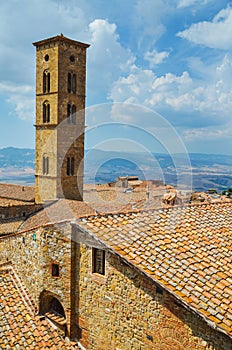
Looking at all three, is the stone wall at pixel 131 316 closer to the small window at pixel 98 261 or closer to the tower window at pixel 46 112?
the small window at pixel 98 261

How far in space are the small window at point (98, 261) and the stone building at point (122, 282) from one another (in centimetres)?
2

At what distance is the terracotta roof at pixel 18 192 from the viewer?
33656 mm

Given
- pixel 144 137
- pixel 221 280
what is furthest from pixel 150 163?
pixel 221 280

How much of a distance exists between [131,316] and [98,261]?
146cm

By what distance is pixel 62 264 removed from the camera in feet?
28.2

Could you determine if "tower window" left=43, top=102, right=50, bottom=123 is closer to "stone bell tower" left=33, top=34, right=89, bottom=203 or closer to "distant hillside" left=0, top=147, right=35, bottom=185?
"stone bell tower" left=33, top=34, right=89, bottom=203

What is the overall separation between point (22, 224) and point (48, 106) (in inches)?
481

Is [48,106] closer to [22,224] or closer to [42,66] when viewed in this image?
[42,66]

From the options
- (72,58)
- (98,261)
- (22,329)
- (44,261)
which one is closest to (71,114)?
(72,58)

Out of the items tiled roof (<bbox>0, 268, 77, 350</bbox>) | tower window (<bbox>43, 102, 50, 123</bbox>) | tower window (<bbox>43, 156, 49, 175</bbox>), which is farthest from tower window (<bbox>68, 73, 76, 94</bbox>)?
tiled roof (<bbox>0, 268, 77, 350</bbox>)

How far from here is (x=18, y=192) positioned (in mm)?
35344

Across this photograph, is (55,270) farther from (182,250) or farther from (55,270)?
(182,250)

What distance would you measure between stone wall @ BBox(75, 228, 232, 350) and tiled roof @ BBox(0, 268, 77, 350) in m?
0.87

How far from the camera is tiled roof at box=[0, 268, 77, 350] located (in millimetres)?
8289
